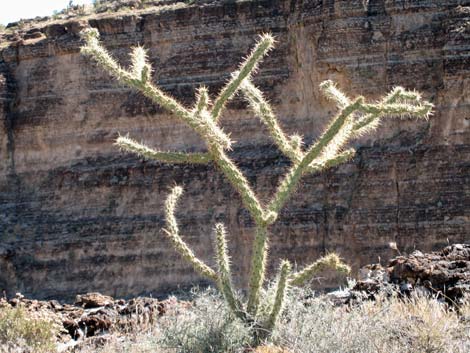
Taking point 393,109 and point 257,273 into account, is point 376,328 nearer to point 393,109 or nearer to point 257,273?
point 257,273

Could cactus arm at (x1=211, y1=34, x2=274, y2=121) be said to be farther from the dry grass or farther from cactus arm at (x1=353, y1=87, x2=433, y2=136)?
the dry grass

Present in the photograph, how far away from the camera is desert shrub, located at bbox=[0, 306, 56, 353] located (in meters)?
11.3

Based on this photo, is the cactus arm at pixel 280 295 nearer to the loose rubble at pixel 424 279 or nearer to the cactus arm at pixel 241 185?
the cactus arm at pixel 241 185

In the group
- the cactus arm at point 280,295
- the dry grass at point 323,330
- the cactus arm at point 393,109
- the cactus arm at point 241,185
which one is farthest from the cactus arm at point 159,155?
the cactus arm at point 393,109

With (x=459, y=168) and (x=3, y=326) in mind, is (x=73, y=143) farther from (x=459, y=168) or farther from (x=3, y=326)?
(x=3, y=326)

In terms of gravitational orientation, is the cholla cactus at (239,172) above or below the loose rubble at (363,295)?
above

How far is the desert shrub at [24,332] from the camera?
1130 centimetres

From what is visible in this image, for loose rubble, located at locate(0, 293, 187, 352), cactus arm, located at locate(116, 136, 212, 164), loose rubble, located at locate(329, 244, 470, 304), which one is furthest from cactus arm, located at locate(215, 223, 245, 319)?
loose rubble, located at locate(329, 244, 470, 304)

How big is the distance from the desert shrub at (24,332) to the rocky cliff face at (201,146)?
1035cm

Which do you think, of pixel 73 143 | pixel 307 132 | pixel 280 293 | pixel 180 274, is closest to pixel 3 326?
pixel 280 293

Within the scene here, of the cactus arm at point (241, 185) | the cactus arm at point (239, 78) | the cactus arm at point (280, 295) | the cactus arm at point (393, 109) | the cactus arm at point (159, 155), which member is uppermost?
the cactus arm at point (239, 78)

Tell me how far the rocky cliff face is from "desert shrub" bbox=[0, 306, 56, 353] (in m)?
10.4

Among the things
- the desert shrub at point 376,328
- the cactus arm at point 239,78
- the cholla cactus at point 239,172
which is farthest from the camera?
the cactus arm at point 239,78

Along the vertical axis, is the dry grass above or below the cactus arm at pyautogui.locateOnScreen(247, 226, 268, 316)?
below
